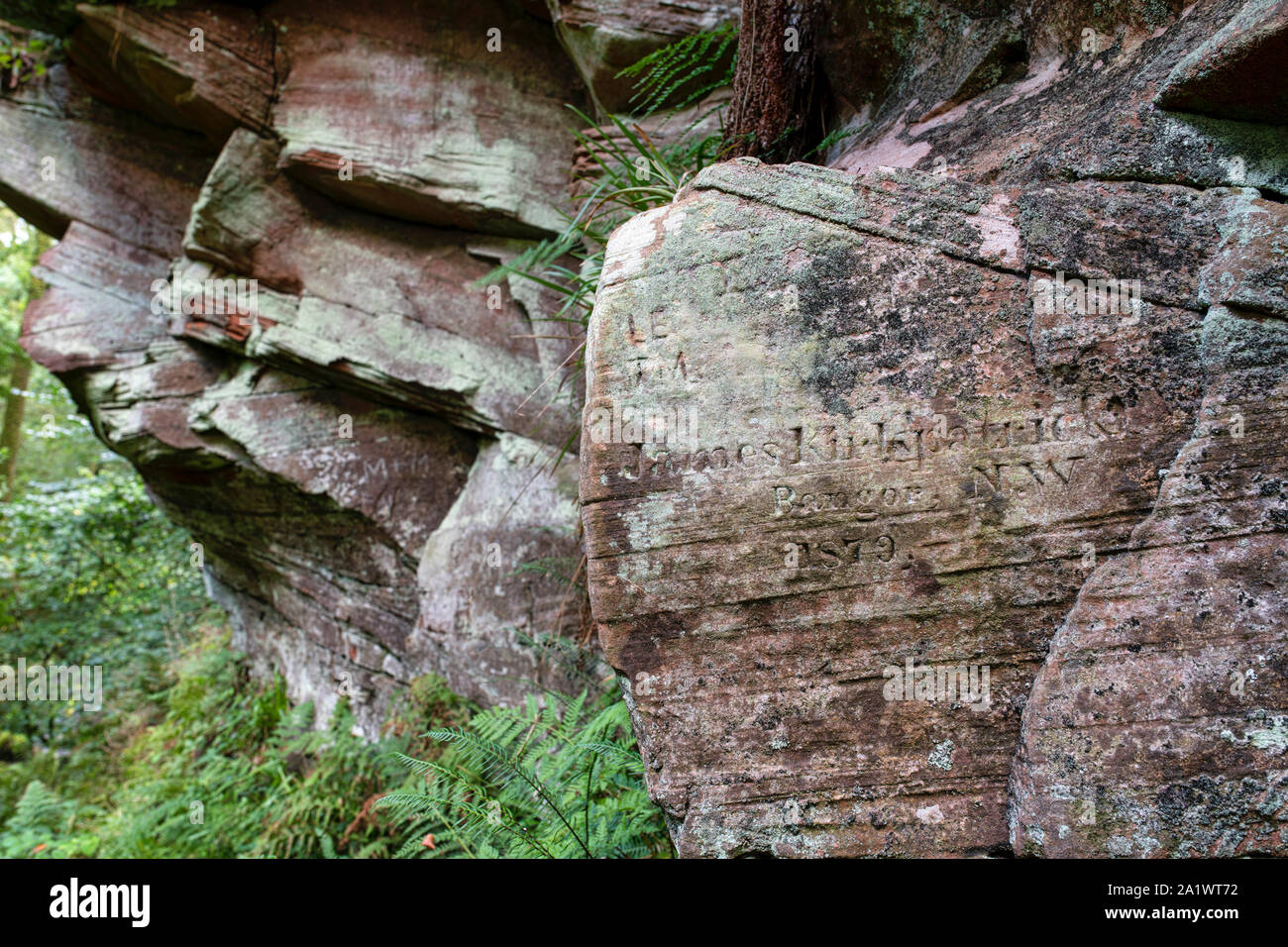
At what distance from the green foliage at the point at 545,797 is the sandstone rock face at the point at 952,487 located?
29.8 inches

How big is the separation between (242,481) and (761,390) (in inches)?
212

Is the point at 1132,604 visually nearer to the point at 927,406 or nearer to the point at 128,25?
the point at 927,406

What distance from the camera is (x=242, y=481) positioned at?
6645mm

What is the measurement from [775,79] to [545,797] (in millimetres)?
3750

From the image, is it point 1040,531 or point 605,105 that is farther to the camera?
point 605,105

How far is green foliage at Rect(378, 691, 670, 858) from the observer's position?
346cm

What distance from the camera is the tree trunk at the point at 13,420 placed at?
1095cm

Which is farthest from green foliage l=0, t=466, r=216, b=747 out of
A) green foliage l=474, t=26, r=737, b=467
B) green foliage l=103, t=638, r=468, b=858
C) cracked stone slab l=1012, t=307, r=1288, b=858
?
cracked stone slab l=1012, t=307, r=1288, b=858

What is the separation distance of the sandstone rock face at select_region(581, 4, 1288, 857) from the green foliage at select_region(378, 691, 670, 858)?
0.76m
